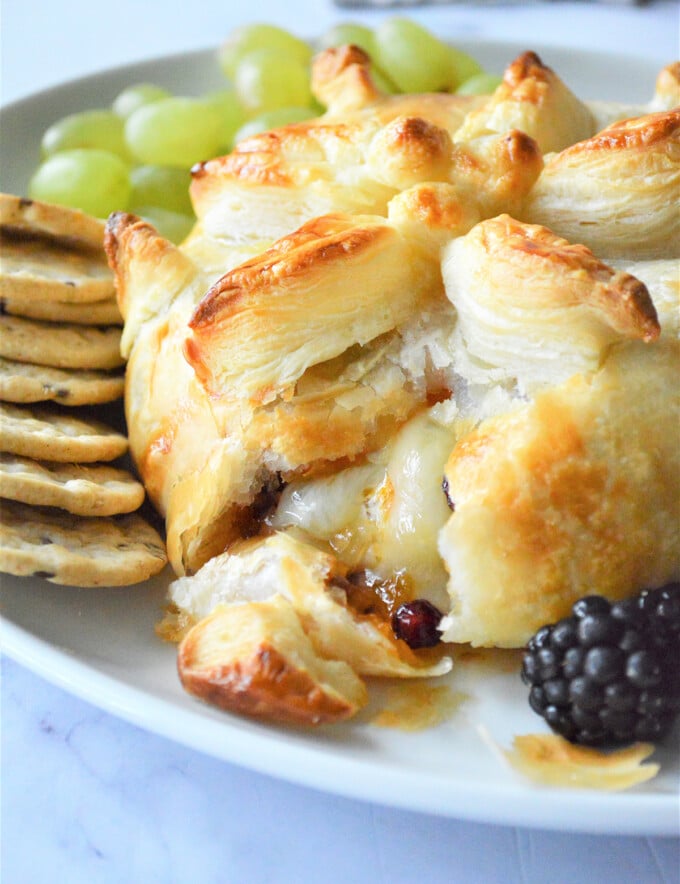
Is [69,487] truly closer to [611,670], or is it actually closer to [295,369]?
[295,369]

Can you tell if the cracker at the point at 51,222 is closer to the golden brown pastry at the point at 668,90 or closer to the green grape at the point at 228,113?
the green grape at the point at 228,113

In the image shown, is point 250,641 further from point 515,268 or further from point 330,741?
point 515,268

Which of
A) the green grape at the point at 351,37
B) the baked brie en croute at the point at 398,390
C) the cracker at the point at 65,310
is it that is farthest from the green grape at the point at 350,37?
the cracker at the point at 65,310

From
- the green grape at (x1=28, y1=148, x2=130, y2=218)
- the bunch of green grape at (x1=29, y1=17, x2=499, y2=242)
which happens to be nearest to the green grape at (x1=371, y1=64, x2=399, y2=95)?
the bunch of green grape at (x1=29, y1=17, x2=499, y2=242)

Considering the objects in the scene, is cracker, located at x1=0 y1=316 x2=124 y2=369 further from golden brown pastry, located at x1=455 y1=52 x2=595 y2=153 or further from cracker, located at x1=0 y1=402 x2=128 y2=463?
golden brown pastry, located at x1=455 y1=52 x2=595 y2=153

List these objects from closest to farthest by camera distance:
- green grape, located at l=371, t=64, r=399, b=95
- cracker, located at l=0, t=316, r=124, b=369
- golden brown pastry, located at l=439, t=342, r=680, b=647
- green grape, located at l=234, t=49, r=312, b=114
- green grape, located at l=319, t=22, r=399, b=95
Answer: golden brown pastry, located at l=439, t=342, r=680, b=647 → cracker, located at l=0, t=316, r=124, b=369 → green grape, located at l=234, t=49, r=312, b=114 → green grape, located at l=371, t=64, r=399, b=95 → green grape, located at l=319, t=22, r=399, b=95

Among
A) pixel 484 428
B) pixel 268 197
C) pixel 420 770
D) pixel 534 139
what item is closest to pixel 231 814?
pixel 420 770

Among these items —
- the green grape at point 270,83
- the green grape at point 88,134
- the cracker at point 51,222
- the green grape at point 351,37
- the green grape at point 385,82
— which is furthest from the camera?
the green grape at point 351,37
